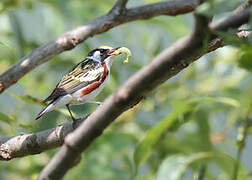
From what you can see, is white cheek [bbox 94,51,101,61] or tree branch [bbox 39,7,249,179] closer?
tree branch [bbox 39,7,249,179]

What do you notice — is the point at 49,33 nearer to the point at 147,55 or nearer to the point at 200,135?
the point at 147,55

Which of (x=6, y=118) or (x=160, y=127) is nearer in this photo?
(x=6, y=118)

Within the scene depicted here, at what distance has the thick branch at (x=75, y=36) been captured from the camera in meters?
2.09

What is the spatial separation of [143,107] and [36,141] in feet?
8.00

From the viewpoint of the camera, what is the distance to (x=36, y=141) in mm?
1826

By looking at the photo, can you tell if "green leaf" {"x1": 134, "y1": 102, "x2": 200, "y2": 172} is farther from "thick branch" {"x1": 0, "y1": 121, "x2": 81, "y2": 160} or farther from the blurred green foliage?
"thick branch" {"x1": 0, "y1": 121, "x2": 81, "y2": 160}

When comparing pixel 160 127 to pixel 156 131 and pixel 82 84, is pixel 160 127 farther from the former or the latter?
pixel 82 84

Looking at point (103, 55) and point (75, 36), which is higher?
point (75, 36)

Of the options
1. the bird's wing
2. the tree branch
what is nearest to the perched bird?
the bird's wing

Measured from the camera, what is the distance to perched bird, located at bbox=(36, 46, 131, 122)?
2578 mm

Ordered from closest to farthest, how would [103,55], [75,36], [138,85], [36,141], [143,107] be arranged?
[138,85] < [36,141] < [75,36] < [103,55] < [143,107]

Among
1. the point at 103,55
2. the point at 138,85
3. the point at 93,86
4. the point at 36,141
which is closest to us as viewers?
the point at 138,85

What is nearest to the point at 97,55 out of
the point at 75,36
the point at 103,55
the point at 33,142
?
the point at 103,55

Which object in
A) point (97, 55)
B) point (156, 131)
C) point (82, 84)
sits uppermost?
point (82, 84)
